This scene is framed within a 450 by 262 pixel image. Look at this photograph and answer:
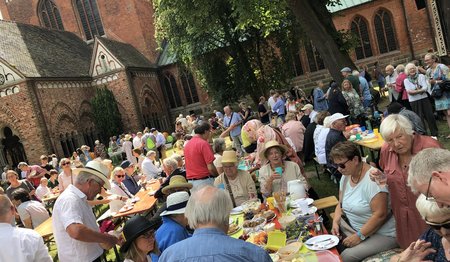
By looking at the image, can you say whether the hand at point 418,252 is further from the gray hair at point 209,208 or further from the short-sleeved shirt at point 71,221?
the short-sleeved shirt at point 71,221

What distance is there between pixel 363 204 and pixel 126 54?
26436mm

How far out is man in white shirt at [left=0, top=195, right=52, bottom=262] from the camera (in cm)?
339

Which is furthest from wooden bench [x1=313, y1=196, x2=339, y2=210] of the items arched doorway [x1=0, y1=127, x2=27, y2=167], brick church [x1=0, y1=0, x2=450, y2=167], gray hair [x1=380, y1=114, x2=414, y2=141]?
arched doorway [x1=0, y1=127, x2=27, y2=167]

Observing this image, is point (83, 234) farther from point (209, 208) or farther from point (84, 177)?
point (209, 208)

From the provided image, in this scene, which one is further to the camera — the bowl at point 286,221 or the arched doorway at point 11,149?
the arched doorway at point 11,149

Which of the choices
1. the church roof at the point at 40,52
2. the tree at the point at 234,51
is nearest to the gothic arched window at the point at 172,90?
the church roof at the point at 40,52

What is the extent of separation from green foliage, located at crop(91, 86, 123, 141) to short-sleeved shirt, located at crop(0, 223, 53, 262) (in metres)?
22.0

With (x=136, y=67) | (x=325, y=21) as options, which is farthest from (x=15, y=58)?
(x=325, y=21)

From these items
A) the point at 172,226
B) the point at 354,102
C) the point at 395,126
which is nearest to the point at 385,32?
the point at 354,102

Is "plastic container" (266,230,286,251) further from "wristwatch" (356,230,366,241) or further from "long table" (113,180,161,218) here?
"long table" (113,180,161,218)

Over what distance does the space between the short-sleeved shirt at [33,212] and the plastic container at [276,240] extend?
582 cm

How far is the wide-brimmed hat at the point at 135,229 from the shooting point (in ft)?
10.8

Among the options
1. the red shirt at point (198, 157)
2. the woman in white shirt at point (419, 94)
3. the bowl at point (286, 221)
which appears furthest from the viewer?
the woman in white shirt at point (419, 94)

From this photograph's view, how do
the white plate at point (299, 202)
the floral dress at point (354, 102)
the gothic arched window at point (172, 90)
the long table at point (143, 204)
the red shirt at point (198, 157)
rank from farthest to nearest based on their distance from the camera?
the gothic arched window at point (172, 90) < the floral dress at point (354, 102) < the long table at point (143, 204) < the red shirt at point (198, 157) < the white plate at point (299, 202)
